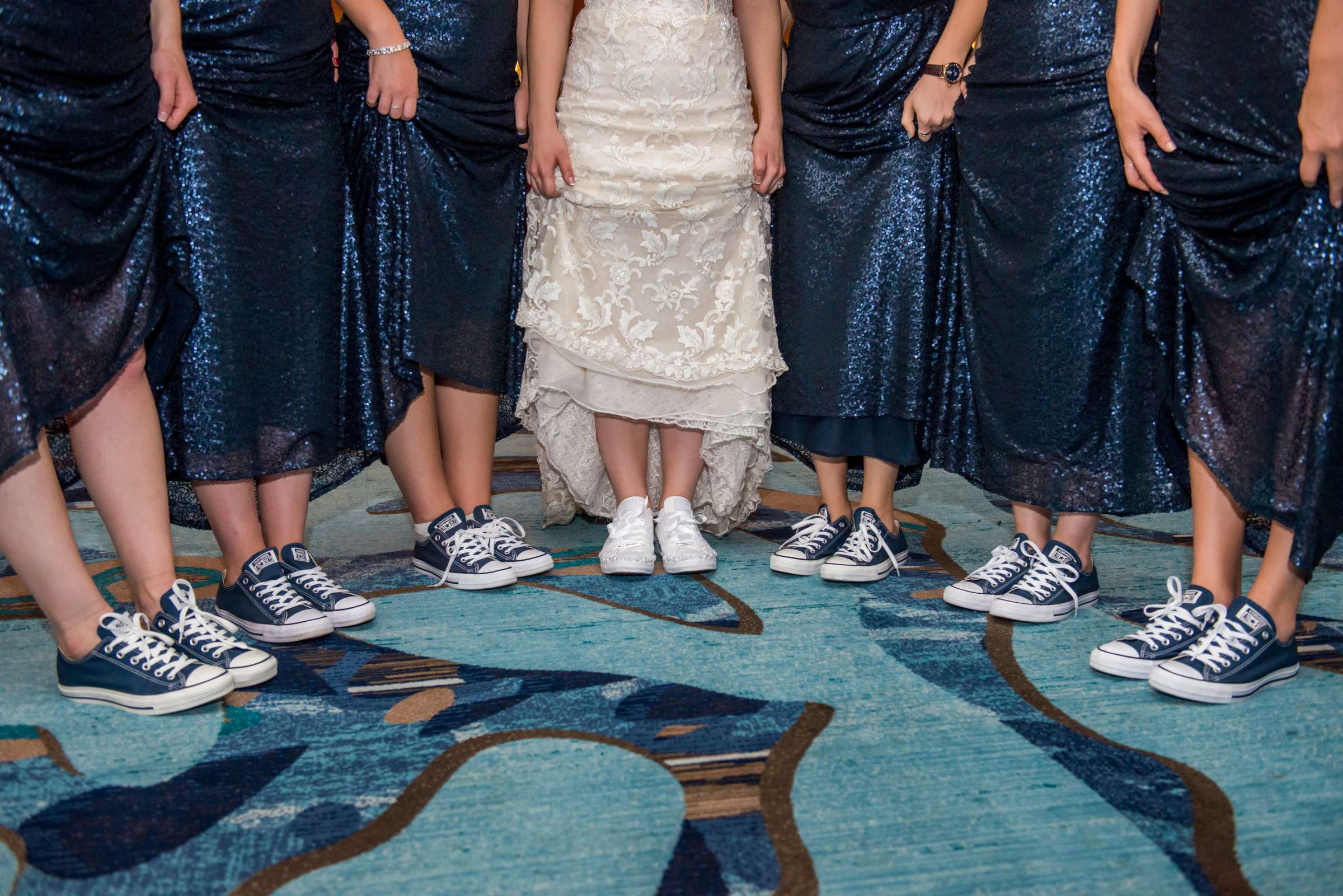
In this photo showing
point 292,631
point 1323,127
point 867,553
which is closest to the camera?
point 1323,127

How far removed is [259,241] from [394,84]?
38 cm

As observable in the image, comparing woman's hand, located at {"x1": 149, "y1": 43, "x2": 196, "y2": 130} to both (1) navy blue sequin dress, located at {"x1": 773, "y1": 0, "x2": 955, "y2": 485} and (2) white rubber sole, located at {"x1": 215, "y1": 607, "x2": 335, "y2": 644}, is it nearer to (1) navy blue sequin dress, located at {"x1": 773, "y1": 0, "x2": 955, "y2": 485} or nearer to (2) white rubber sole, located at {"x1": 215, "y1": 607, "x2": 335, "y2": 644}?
(2) white rubber sole, located at {"x1": 215, "y1": 607, "x2": 335, "y2": 644}

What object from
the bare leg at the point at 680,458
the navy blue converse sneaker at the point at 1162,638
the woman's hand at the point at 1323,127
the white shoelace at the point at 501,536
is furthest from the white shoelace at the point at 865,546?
the woman's hand at the point at 1323,127

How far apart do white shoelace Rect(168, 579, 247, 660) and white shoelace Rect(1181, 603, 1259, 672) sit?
1340mm

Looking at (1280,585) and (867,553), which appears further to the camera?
(867,553)

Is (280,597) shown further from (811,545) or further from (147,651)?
(811,545)

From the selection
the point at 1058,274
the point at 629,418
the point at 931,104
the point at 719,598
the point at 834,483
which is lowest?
the point at 719,598

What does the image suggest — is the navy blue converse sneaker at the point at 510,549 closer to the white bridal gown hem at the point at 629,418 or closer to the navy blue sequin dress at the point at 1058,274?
the white bridal gown hem at the point at 629,418

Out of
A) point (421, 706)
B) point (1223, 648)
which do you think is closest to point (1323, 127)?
point (1223, 648)

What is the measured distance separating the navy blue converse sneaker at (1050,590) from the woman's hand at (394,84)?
1.31 meters

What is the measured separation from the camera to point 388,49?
1.91 m

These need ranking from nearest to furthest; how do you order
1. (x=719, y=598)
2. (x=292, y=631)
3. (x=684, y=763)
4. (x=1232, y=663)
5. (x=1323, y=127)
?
(x=684, y=763)
(x=1323, y=127)
(x=1232, y=663)
(x=292, y=631)
(x=719, y=598)

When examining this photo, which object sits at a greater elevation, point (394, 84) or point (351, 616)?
point (394, 84)

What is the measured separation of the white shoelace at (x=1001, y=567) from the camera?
191cm
